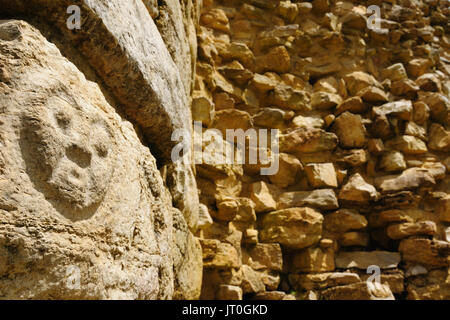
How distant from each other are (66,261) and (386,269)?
80.1 inches

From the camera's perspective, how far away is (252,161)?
229 centimetres

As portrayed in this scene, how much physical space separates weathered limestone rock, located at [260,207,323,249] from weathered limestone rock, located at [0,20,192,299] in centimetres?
134

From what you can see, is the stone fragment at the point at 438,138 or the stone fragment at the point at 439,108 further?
the stone fragment at the point at 439,108

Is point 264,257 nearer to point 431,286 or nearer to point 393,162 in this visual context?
point 431,286

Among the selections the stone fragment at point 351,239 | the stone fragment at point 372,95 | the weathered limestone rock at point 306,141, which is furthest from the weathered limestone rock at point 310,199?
the stone fragment at point 372,95

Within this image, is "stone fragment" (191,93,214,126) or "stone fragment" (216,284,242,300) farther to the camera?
"stone fragment" (191,93,214,126)

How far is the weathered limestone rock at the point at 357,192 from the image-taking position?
2.36 m

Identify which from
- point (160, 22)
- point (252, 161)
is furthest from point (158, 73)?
point (252, 161)

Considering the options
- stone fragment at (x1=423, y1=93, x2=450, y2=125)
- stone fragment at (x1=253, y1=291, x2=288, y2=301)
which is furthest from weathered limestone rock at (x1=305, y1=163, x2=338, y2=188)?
stone fragment at (x1=423, y1=93, x2=450, y2=125)

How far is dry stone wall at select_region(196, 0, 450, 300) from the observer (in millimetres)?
2078

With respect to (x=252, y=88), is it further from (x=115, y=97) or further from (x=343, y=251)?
(x=115, y=97)

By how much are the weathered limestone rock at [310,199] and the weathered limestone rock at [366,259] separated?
294 millimetres

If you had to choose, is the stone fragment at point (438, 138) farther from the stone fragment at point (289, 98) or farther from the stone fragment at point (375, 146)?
the stone fragment at point (289, 98)

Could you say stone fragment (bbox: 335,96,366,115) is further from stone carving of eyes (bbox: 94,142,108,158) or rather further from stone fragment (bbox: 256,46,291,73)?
stone carving of eyes (bbox: 94,142,108,158)
